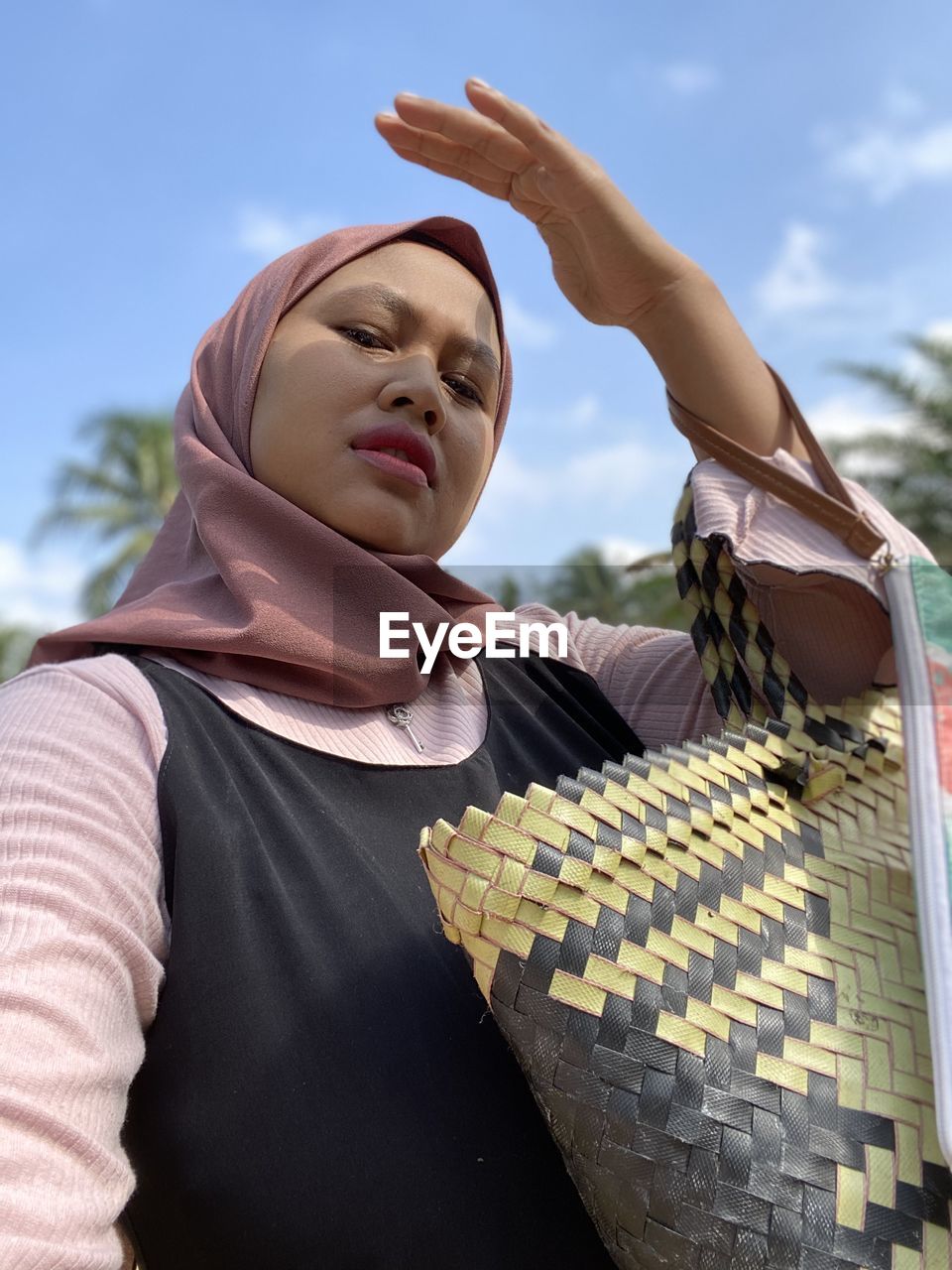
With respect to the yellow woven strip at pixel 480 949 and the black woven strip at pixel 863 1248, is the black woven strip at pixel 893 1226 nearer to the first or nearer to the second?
the black woven strip at pixel 863 1248

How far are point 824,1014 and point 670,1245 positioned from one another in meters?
0.19

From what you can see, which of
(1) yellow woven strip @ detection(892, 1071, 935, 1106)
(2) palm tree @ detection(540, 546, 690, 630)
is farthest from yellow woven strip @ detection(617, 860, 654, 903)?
(2) palm tree @ detection(540, 546, 690, 630)

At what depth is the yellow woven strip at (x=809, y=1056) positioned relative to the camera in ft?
2.24

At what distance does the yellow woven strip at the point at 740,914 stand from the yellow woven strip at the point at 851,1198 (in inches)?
6.2

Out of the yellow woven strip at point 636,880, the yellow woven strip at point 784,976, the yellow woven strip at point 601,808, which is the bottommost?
the yellow woven strip at point 784,976

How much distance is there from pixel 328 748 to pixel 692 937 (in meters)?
0.43

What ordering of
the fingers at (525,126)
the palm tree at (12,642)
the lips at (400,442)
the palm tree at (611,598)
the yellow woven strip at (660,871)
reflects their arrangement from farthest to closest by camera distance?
the palm tree at (12,642)
the palm tree at (611,598)
the lips at (400,442)
the fingers at (525,126)
the yellow woven strip at (660,871)

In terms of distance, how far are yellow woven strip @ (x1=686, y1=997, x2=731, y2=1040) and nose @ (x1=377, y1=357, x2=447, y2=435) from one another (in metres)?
0.73

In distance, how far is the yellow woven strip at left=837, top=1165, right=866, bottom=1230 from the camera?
0.63m

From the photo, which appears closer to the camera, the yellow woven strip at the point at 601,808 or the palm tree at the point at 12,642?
the yellow woven strip at the point at 601,808

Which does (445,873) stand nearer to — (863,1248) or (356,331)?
(863,1248)

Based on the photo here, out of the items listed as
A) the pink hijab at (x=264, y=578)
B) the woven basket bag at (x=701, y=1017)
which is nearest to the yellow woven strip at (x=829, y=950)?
the woven basket bag at (x=701, y=1017)

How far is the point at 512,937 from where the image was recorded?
657mm

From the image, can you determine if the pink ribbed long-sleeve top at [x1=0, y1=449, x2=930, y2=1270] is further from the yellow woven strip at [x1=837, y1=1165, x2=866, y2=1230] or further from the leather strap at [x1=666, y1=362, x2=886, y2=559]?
the yellow woven strip at [x1=837, y1=1165, x2=866, y2=1230]
